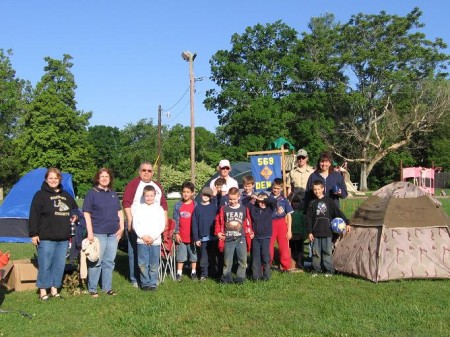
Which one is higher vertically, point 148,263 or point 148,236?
point 148,236

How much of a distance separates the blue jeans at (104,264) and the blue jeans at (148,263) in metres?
0.39

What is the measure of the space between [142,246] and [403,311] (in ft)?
11.6

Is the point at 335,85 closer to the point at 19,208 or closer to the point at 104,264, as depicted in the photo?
the point at 19,208

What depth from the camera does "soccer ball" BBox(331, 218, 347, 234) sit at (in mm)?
7961

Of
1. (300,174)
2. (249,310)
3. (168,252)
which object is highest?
(300,174)

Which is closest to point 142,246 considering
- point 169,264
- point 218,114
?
point 169,264

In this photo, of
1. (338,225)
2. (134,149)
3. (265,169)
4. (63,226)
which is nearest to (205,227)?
(338,225)

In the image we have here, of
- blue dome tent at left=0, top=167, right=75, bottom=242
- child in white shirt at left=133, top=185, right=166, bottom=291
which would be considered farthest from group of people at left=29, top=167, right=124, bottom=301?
blue dome tent at left=0, top=167, right=75, bottom=242

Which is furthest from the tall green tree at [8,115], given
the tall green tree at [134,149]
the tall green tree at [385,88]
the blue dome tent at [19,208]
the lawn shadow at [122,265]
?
the lawn shadow at [122,265]

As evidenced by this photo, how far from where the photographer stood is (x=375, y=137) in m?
47.2

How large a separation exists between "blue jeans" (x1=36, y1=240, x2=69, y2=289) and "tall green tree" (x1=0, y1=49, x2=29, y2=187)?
45.0m

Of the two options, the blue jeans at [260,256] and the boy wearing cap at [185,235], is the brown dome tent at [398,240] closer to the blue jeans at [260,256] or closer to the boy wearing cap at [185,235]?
the blue jeans at [260,256]

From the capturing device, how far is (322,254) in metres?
8.12

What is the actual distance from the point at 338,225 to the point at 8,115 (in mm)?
50904
